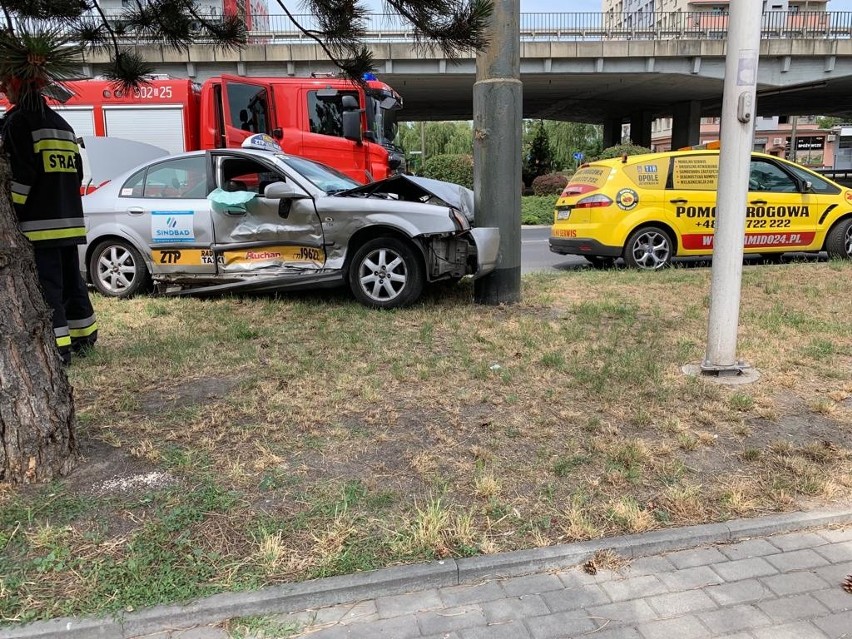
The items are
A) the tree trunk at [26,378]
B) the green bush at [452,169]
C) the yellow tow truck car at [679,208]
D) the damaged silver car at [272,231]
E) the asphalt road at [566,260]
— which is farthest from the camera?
the green bush at [452,169]

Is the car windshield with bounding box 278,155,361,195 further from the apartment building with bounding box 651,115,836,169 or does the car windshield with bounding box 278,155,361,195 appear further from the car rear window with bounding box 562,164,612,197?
the apartment building with bounding box 651,115,836,169

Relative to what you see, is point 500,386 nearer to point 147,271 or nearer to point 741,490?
point 741,490

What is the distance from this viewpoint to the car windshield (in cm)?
688

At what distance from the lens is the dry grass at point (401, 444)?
268cm

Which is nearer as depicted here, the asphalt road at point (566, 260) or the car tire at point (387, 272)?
the car tire at point (387, 272)

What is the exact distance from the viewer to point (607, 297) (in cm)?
722

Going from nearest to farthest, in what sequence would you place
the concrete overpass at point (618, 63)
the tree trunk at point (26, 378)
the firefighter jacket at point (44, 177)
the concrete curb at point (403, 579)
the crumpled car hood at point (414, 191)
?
the concrete curb at point (403, 579), the tree trunk at point (26, 378), the firefighter jacket at point (44, 177), the crumpled car hood at point (414, 191), the concrete overpass at point (618, 63)

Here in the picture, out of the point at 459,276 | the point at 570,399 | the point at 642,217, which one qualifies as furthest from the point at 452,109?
the point at 570,399

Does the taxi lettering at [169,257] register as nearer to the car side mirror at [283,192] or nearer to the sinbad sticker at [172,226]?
the sinbad sticker at [172,226]

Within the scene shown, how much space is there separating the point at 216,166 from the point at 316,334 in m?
2.56

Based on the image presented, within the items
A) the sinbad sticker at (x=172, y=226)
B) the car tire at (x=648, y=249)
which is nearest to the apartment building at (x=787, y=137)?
the car tire at (x=648, y=249)

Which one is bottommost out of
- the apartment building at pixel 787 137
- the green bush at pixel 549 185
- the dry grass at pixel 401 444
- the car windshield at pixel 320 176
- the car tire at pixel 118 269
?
the dry grass at pixel 401 444

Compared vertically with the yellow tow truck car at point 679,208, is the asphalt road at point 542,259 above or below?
below

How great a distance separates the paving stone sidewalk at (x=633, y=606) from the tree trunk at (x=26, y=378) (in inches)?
49.5
